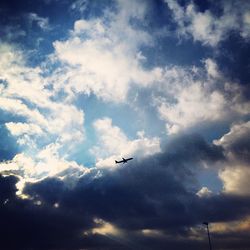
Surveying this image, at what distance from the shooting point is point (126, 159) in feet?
359

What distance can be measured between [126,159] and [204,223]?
142 ft

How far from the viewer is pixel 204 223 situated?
11469cm

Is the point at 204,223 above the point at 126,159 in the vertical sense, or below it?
below
